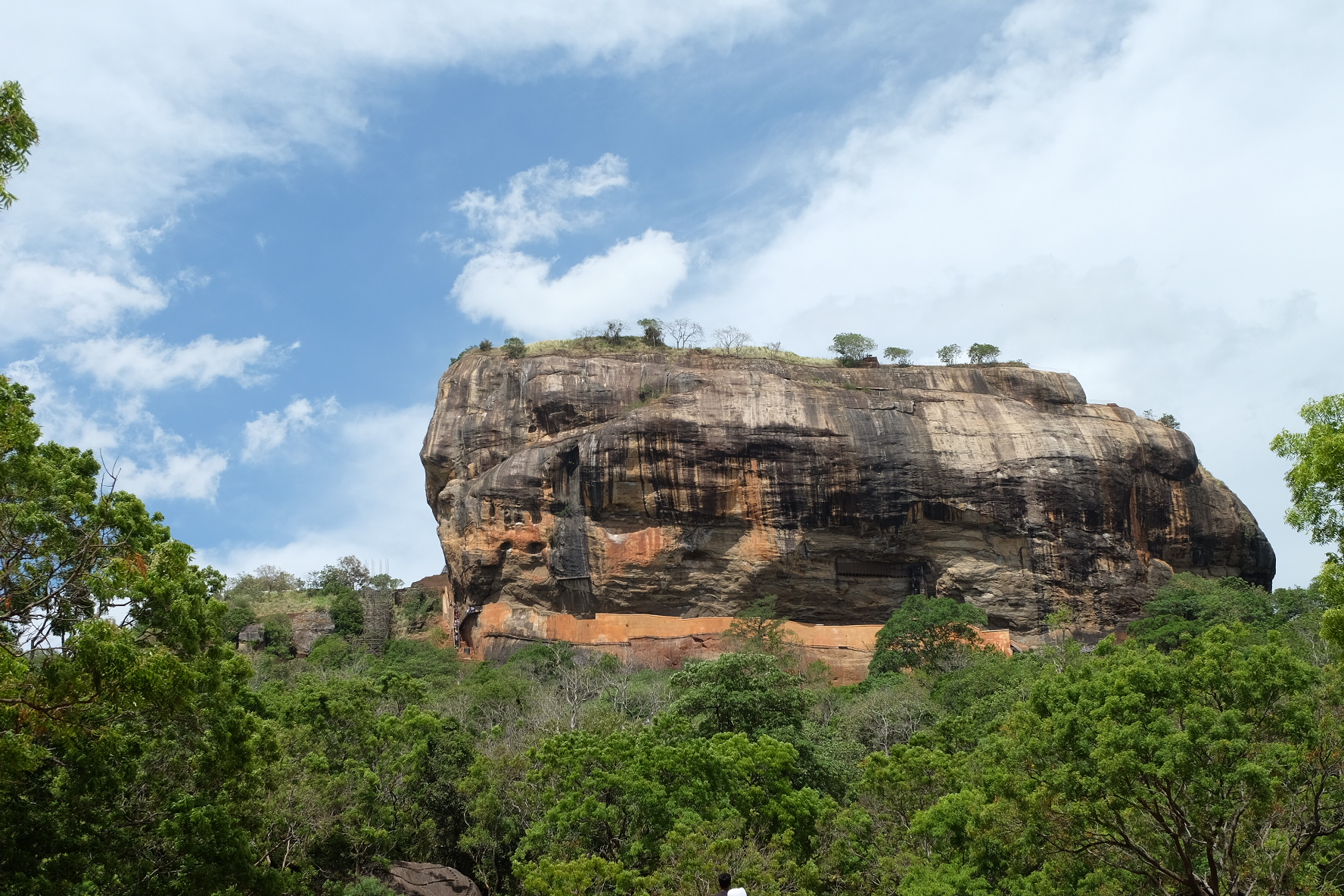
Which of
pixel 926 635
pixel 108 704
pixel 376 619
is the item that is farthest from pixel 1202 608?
pixel 108 704

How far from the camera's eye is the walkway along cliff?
41.0 metres

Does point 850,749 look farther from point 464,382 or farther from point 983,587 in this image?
point 464,382

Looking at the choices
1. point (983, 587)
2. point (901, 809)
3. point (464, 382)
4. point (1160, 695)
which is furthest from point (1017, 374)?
point (1160, 695)

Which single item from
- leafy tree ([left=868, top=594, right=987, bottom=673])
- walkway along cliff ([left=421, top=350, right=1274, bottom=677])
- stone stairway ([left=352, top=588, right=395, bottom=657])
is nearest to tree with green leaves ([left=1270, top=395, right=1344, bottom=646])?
leafy tree ([left=868, top=594, right=987, bottom=673])

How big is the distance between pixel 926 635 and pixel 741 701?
1813 cm

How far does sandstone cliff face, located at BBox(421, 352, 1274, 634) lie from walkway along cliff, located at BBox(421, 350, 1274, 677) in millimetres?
69

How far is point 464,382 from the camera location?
46.8m

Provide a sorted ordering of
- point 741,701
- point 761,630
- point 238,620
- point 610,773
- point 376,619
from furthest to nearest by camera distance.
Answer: point 376,619 < point 238,620 < point 761,630 < point 741,701 < point 610,773

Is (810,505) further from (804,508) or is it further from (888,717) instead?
(888,717)

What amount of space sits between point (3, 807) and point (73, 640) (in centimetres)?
293

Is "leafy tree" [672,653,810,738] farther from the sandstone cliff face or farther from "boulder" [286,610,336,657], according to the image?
"boulder" [286,610,336,657]

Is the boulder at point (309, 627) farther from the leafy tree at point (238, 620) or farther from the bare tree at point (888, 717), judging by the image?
the bare tree at point (888, 717)

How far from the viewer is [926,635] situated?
36.8m

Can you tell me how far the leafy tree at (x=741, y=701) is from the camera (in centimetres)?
2030
